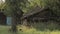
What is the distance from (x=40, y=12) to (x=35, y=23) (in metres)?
4.18

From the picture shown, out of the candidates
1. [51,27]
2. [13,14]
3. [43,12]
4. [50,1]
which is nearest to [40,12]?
[43,12]

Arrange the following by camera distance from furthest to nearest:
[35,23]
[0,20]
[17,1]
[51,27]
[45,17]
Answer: [0,20], [45,17], [35,23], [51,27], [17,1]

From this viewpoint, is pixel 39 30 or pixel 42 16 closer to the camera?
pixel 39 30

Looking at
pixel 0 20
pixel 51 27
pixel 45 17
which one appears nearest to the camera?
pixel 51 27

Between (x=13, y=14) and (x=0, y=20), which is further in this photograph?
Result: (x=0, y=20)

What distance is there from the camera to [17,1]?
84.2 ft

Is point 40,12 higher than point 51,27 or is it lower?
higher

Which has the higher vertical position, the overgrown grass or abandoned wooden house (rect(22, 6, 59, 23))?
abandoned wooden house (rect(22, 6, 59, 23))

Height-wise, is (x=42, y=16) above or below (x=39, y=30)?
above

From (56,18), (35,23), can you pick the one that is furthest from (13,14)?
(56,18)

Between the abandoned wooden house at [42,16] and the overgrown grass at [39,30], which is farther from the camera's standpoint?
the abandoned wooden house at [42,16]

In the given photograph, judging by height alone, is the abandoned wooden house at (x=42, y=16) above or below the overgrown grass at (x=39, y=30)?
above

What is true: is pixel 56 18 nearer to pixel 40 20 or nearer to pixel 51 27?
pixel 40 20

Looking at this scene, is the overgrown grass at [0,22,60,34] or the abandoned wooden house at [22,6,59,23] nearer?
the overgrown grass at [0,22,60,34]
